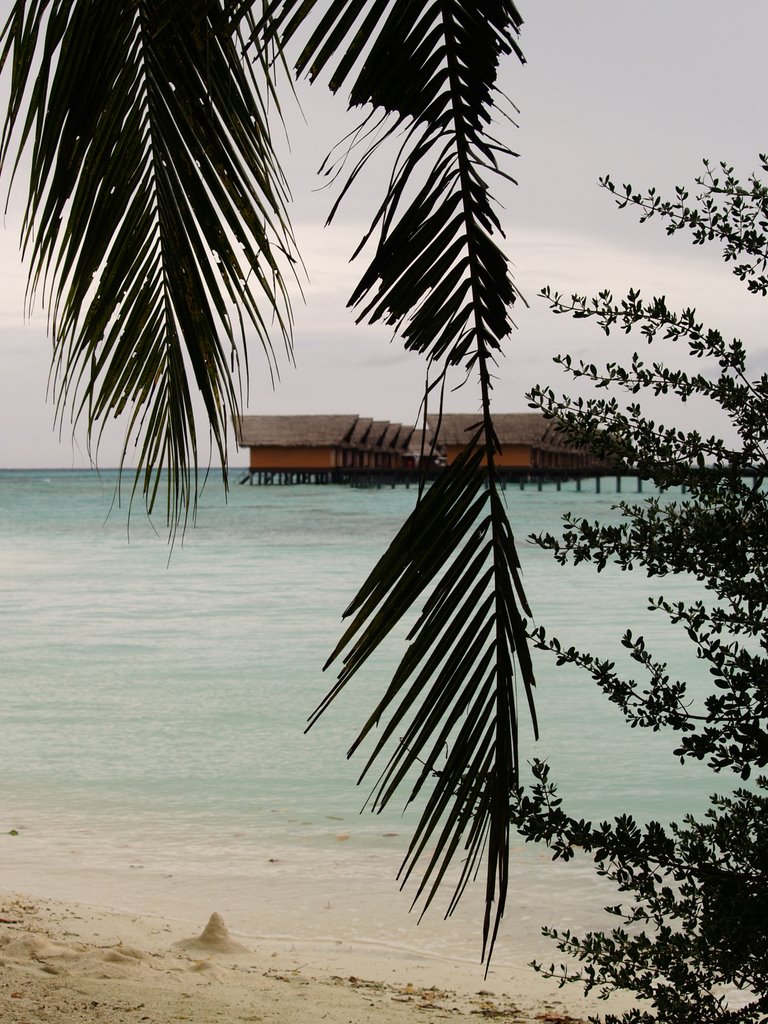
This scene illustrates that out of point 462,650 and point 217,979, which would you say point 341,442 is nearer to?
point 217,979

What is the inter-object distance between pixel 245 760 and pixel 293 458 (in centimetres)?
6394

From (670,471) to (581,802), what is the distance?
5275 mm

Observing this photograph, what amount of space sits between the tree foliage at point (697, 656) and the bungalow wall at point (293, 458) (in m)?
68.3

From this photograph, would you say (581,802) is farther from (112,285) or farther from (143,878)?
(112,285)

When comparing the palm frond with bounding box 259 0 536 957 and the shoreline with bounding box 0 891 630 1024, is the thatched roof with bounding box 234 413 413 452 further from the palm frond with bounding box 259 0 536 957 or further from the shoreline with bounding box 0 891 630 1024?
the palm frond with bounding box 259 0 536 957

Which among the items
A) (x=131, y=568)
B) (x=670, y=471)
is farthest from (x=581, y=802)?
(x=131, y=568)

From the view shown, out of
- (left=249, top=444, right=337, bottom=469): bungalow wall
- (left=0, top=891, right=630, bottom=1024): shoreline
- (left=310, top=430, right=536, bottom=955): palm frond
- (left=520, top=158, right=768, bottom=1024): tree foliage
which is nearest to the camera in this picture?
(left=310, top=430, right=536, bottom=955): palm frond

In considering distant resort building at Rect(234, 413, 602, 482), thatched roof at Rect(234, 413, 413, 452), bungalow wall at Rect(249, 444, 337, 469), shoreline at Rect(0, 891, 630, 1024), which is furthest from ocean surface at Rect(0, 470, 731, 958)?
bungalow wall at Rect(249, 444, 337, 469)

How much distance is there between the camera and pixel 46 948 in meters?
3.66

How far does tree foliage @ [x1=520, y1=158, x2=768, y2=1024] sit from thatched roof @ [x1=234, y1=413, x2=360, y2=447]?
65632mm

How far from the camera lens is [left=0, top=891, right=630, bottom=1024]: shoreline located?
10.4 ft

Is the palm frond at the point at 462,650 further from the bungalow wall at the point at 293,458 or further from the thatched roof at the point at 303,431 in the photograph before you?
the bungalow wall at the point at 293,458

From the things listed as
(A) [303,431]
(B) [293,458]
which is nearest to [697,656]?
(A) [303,431]

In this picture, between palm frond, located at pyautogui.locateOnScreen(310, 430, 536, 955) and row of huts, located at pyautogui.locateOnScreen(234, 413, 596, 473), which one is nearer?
palm frond, located at pyautogui.locateOnScreen(310, 430, 536, 955)
